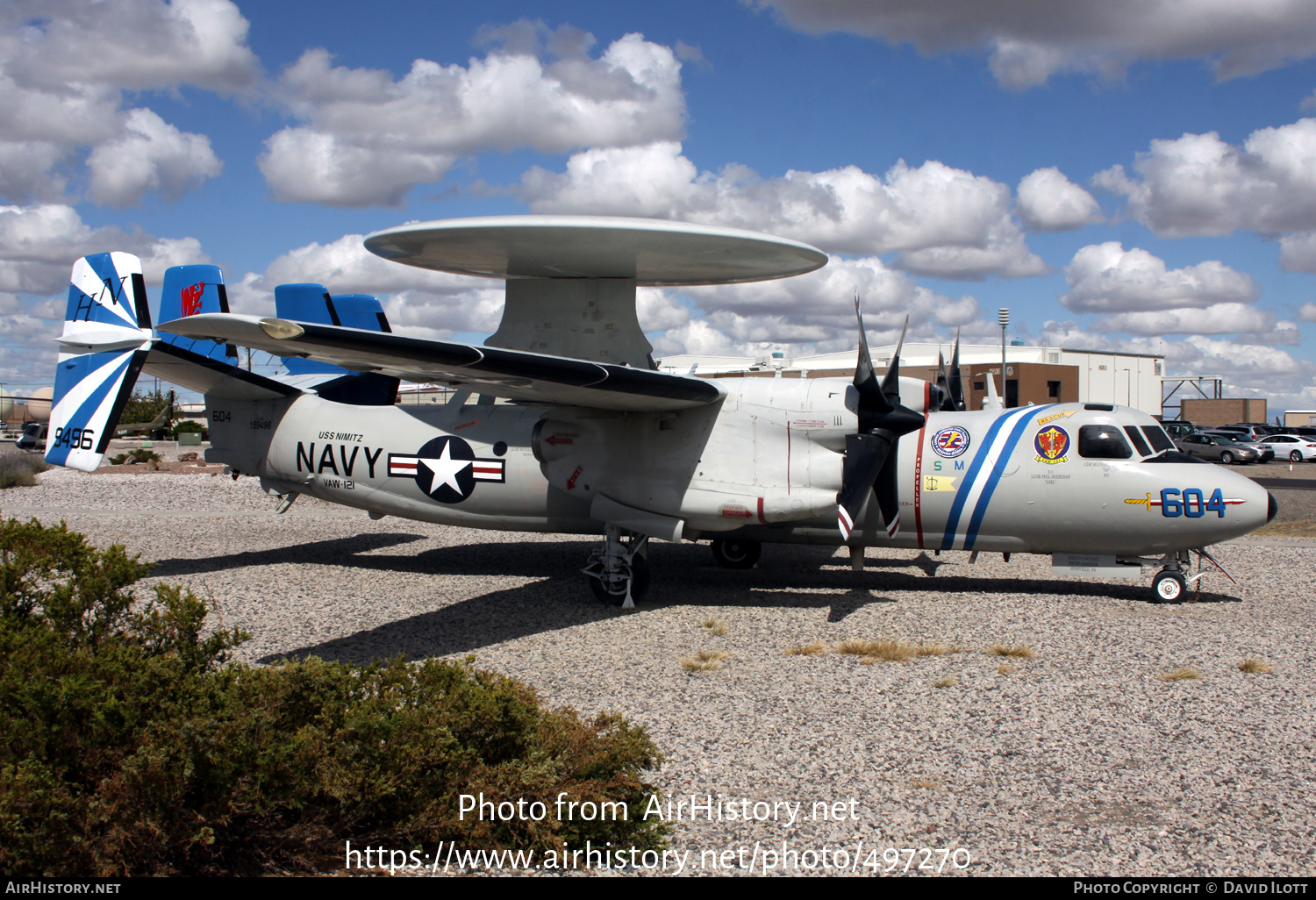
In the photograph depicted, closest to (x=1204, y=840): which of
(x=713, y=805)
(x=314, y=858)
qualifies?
(x=713, y=805)

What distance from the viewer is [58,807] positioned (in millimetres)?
3770

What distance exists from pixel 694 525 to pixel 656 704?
4236mm

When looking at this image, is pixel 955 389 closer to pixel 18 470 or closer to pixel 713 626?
pixel 713 626

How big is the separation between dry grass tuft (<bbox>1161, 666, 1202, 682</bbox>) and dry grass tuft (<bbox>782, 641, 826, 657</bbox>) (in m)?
3.16

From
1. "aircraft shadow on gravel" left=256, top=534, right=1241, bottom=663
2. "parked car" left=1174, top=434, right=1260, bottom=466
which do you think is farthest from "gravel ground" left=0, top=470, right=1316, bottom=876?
"parked car" left=1174, top=434, right=1260, bottom=466

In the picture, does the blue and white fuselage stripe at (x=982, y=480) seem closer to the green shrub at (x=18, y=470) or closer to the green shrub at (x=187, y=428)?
the green shrub at (x=18, y=470)

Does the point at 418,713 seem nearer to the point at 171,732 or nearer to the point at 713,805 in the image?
the point at 171,732

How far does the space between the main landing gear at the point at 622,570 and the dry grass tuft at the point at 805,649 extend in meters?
2.86

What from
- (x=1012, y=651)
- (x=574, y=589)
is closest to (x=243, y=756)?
(x=1012, y=651)

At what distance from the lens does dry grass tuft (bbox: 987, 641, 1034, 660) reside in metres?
8.75

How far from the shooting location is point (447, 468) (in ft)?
42.2

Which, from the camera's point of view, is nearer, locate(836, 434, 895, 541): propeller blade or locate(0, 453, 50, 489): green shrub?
locate(836, 434, 895, 541): propeller blade

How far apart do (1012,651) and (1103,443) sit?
3.80m

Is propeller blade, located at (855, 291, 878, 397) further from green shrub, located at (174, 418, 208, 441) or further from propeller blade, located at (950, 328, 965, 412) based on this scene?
green shrub, located at (174, 418, 208, 441)
